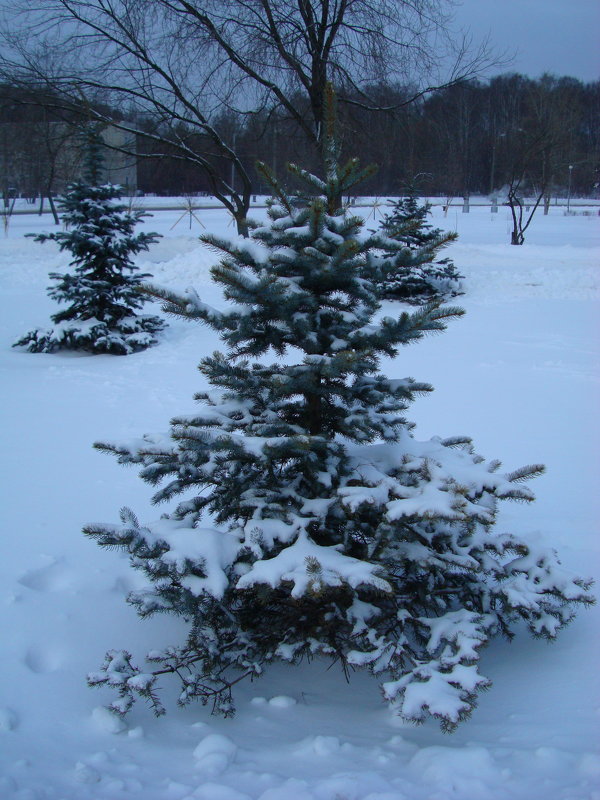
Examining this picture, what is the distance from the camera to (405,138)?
15.9 m

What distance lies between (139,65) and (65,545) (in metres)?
11.7

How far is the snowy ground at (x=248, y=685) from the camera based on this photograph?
2.27m

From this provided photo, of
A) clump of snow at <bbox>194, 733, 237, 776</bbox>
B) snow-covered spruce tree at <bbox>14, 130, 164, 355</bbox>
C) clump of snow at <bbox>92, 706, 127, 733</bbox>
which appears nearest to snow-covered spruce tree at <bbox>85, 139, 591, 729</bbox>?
clump of snow at <bbox>92, 706, 127, 733</bbox>

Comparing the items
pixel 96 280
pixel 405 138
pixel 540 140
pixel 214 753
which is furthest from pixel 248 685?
pixel 540 140

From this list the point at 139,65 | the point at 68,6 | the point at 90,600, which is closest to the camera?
the point at 90,600

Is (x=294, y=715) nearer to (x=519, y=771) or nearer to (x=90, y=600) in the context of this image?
(x=519, y=771)

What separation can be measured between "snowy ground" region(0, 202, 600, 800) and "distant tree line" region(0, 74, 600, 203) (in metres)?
2.41

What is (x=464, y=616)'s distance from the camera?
2.79 m

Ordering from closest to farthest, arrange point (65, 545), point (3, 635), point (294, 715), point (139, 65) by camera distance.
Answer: point (294, 715), point (3, 635), point (65, 545), point (139, 65)

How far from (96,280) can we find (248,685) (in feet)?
26.3

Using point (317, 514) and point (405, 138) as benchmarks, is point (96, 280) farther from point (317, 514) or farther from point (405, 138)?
point (405, 138)

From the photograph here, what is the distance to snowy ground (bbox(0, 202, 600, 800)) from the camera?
227cm

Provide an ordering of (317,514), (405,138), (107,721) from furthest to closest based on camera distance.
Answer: (405,138)
(317,514)
(107,721)

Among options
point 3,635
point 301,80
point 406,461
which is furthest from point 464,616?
point 301,80
